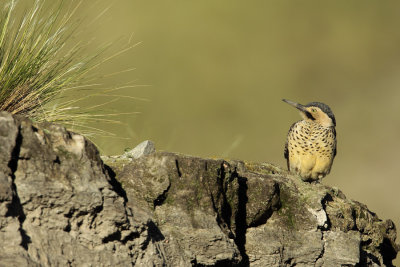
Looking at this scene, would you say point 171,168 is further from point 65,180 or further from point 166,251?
point 65,180

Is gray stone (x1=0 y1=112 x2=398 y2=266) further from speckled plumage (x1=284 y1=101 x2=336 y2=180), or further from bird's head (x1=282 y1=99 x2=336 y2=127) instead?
bird's head (x1=282 y1=99 x2=336 y2=127)

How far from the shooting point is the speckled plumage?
818cm

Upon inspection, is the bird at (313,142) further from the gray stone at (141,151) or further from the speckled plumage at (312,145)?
the gray stone at (141,151)

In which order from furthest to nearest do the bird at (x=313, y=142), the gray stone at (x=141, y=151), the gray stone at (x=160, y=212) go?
the bird at (x=313, y=142)
the gray stone at (x=141, y=151)
the gray stone at (x=160, y=212)

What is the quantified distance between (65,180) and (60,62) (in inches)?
74.2

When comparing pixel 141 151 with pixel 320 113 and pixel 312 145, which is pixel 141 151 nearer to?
pixel 312 145

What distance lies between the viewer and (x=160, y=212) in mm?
4785

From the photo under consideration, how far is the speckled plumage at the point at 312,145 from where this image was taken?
8180 mm

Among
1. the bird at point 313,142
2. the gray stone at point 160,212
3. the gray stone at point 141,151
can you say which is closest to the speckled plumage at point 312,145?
the bird at point 313,142

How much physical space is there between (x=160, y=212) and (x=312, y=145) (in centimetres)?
373

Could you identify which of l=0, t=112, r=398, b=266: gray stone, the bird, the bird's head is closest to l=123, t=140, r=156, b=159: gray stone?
l=0, t=112, r=398, b=266: gray stone

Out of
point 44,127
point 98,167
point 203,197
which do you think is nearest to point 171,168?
point 203,197

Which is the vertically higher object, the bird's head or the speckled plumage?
the bird's head

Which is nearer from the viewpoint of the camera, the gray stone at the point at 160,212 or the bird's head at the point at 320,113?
the gray stone at the point at 160,212
